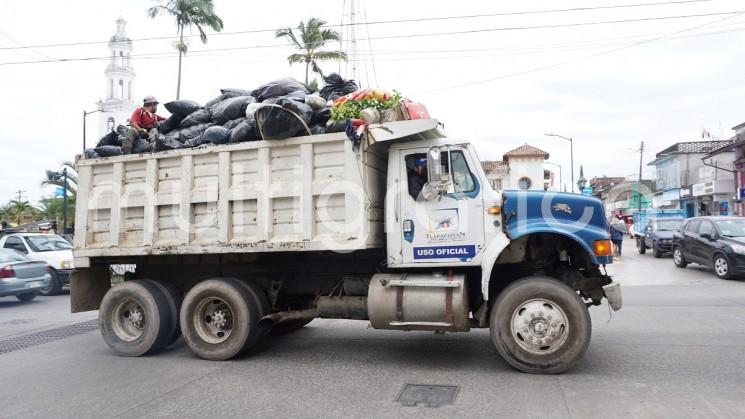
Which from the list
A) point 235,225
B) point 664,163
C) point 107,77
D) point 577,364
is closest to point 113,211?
point 235,225

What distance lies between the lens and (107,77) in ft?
246

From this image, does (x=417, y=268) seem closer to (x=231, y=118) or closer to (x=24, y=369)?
(x=231, y=118)

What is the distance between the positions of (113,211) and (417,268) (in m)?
4.05

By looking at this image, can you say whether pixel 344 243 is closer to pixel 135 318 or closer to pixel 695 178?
pixel 135 318

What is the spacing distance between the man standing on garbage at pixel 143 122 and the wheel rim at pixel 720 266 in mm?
13197

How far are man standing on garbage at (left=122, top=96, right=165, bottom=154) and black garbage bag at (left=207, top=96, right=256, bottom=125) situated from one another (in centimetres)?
115

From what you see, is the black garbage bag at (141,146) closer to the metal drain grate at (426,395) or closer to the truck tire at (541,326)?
the metal drain grate at (426,395)

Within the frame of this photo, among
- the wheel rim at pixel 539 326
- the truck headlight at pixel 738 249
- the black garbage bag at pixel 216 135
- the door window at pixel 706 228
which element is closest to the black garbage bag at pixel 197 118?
the black garbage bag at pixel 216 135

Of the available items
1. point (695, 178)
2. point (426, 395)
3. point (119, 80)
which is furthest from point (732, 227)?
point (119, 80)

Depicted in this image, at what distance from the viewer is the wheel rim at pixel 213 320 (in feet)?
21.3

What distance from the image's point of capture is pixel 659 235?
19.2 m

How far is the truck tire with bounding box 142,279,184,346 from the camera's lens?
686cm

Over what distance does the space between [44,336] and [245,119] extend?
525cm

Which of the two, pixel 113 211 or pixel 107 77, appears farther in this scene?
pixel 107 77
